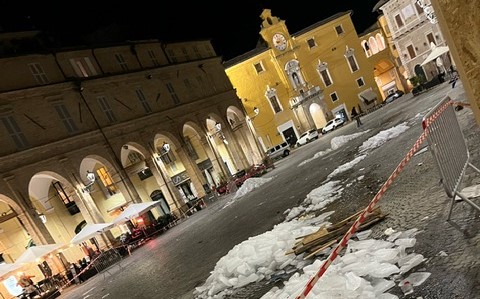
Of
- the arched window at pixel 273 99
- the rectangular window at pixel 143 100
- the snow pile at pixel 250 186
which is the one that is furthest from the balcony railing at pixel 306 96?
the snow pile at pixel 250 186

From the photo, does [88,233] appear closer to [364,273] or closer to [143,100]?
[143,100]

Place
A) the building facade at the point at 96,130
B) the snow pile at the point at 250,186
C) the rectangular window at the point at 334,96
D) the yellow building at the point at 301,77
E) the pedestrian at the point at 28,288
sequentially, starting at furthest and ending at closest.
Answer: the rectangular window at the point at 334,96, the yellow building at the point at 301,77, the snow pile at the point at 250,186, the building facade at the point at 96,130, the pedestrian at the point at 28,288

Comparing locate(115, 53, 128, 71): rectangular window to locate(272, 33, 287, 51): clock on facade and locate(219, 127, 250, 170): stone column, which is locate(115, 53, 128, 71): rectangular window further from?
locate(272, 33, 287, 51): clock on facade

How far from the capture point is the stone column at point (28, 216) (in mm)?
18566

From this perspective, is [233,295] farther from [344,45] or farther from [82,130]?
[344,45]

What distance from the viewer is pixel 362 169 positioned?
1086 cm

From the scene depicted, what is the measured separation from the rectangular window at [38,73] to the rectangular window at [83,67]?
239 centimetres

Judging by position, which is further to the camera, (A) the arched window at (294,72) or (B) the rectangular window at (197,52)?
(A) the arched window at (294,72)

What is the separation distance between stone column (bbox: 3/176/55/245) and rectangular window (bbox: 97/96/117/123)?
7914 millimetres

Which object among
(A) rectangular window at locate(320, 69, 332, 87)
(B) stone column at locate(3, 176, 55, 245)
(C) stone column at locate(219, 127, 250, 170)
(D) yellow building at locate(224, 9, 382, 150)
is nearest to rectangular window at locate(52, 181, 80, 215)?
(B) stone column at locate(3, 176, 55, 245)

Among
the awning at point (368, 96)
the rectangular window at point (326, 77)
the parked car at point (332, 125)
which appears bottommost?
the parked car at point (332, 125)

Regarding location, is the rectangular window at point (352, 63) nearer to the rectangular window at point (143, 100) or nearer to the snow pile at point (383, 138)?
the rectangular window at point (143, 100)

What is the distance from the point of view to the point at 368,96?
46719 millimetres

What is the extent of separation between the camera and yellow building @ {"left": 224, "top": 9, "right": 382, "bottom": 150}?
4581 cm
